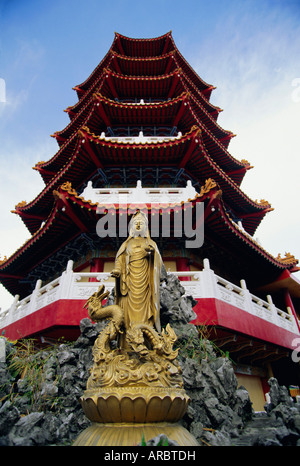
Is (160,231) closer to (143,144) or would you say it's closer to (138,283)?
(143,144)

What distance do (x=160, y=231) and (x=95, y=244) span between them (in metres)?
2.27

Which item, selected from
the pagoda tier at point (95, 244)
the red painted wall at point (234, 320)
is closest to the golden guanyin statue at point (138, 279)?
the red painted wall at point (234, 320)

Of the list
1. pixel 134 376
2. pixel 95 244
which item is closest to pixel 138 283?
pixel 134 376

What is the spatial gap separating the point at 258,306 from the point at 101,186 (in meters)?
7.37

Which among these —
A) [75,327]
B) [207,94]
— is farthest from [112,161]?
[207,94]

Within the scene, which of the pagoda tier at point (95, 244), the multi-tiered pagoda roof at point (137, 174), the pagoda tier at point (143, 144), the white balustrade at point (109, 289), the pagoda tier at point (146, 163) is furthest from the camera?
the pagoda tier at point (143, 144)

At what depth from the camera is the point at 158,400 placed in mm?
2863

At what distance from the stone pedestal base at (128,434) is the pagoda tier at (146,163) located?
27.9 ft

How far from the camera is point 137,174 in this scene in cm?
1084

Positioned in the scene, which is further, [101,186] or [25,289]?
[25,289]

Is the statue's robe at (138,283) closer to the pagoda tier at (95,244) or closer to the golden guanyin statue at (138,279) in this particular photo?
the golden guanyin statue at (138,279)

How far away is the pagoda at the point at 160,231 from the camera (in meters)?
7.16

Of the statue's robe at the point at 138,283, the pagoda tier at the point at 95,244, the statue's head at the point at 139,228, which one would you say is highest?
the pagoda tier at the point at 95,244

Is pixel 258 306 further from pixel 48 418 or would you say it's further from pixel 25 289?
pixel 25 289
